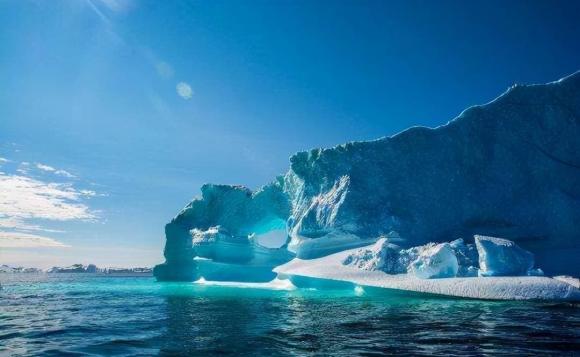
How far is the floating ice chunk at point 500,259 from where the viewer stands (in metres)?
15.1

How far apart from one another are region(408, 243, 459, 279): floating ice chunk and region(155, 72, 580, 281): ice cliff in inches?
217

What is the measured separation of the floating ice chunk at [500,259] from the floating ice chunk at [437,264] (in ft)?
3.81

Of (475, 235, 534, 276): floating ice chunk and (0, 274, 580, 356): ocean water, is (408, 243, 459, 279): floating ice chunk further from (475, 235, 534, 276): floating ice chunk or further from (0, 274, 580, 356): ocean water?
(0, 274, 580, 356): ocean water

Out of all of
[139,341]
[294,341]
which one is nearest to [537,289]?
[294,341]

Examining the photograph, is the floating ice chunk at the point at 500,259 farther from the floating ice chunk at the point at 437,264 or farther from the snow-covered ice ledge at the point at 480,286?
the snow-covered ice ledge at the point at 480,286

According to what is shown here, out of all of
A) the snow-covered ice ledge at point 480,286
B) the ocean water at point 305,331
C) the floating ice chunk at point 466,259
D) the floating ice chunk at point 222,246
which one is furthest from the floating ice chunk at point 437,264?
the floating ice chunk at point 222,246

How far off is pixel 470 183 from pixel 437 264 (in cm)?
Answer: 919

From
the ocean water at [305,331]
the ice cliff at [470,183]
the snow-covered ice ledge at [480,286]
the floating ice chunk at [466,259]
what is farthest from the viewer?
the ice cliff at [470,183]

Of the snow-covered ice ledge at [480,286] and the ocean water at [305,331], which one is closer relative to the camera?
the ocean water at [305,331]

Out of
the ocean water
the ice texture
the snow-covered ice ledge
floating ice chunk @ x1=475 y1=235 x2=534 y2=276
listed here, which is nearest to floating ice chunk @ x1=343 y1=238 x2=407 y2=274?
the ice texture

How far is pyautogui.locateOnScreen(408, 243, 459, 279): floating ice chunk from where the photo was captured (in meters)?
15.1

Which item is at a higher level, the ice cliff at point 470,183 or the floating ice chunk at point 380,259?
the ice cliff at point 470,183

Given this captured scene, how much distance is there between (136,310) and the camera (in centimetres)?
1280

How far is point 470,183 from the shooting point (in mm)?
22344
